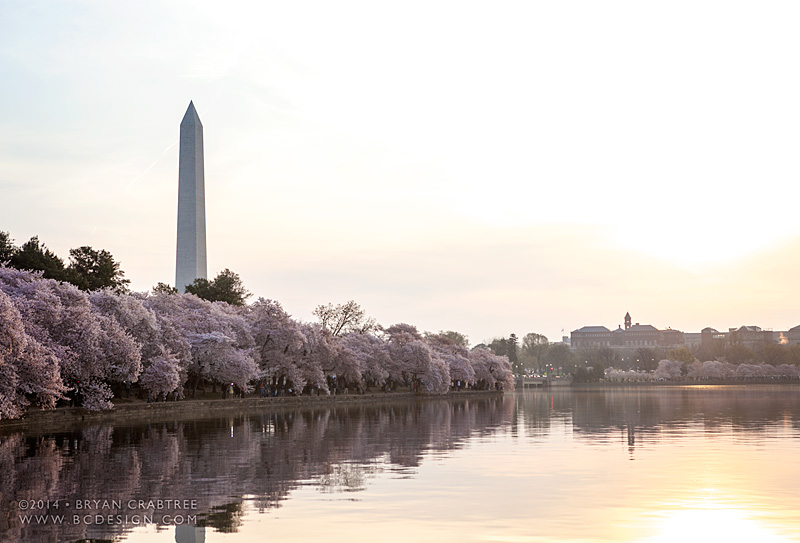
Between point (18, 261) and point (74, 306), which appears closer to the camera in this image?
point (74, 306)

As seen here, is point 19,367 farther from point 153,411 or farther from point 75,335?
point 153,411

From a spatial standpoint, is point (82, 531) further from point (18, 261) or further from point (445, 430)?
point (18, 261)

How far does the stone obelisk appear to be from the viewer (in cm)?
10450

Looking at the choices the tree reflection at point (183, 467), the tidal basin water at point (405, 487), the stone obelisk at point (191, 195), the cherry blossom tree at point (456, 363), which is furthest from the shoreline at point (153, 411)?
the cherry blossom tree at point (456, 363)

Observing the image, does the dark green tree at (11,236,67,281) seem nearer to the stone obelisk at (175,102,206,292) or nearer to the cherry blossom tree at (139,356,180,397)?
the cherry blossom tree at (139,356,180,397)

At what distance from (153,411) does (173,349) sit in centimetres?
815

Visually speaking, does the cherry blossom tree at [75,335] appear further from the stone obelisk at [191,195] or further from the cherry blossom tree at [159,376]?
the stone obelisk at [191,195]

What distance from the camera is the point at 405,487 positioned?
71.9 ft

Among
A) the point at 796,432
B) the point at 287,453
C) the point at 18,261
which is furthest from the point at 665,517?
the point at 18,261

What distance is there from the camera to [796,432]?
40.6m

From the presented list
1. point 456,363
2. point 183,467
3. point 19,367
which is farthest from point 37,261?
point 456,363

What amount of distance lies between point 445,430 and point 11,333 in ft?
70.1

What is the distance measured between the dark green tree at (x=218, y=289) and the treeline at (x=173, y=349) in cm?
1104

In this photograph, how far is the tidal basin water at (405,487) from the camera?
635 inches
